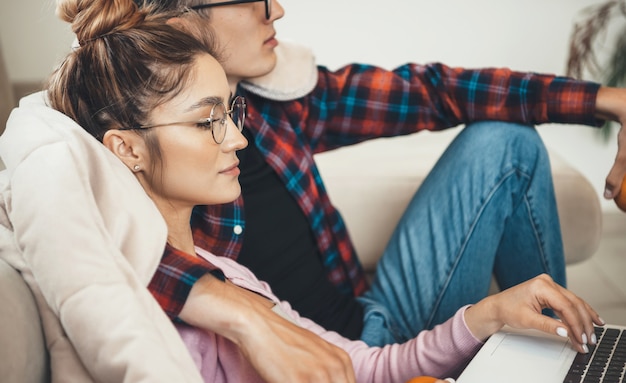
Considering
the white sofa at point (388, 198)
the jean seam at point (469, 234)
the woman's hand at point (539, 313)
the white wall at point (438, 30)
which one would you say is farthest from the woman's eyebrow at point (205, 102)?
the white wall at point (438, 30)

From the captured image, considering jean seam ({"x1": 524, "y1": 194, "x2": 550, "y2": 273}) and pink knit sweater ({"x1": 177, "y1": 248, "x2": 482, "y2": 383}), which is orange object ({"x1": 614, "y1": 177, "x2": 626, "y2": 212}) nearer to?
jean seam ({"x1": 524, "y1": 194, "x2": 550, "y2": 273})

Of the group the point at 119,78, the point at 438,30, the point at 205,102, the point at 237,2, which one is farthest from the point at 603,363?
the point at 438,30

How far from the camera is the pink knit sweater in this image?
3.17ft

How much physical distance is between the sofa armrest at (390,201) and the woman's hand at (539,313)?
0.74 m

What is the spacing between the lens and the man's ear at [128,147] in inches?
38.4

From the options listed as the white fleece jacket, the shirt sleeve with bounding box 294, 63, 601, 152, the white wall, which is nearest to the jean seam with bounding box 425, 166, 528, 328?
the shirt sleeve with bounding box 294, 63, 601, 152

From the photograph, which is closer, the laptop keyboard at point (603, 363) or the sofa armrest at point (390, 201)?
the laptop keyboard at point (603, 363)

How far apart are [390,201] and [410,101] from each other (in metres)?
0.33

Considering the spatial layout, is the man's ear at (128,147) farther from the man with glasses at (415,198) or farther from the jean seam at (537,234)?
the jean seam at (537,234)

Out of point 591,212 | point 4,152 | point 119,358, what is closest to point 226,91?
point 4,152

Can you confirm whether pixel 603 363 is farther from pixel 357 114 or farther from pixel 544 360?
pixel 357 114

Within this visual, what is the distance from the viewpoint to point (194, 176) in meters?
1.02

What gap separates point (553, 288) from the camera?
3.25ft

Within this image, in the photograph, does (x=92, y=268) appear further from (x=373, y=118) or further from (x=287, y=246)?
(x=373, y=118)
